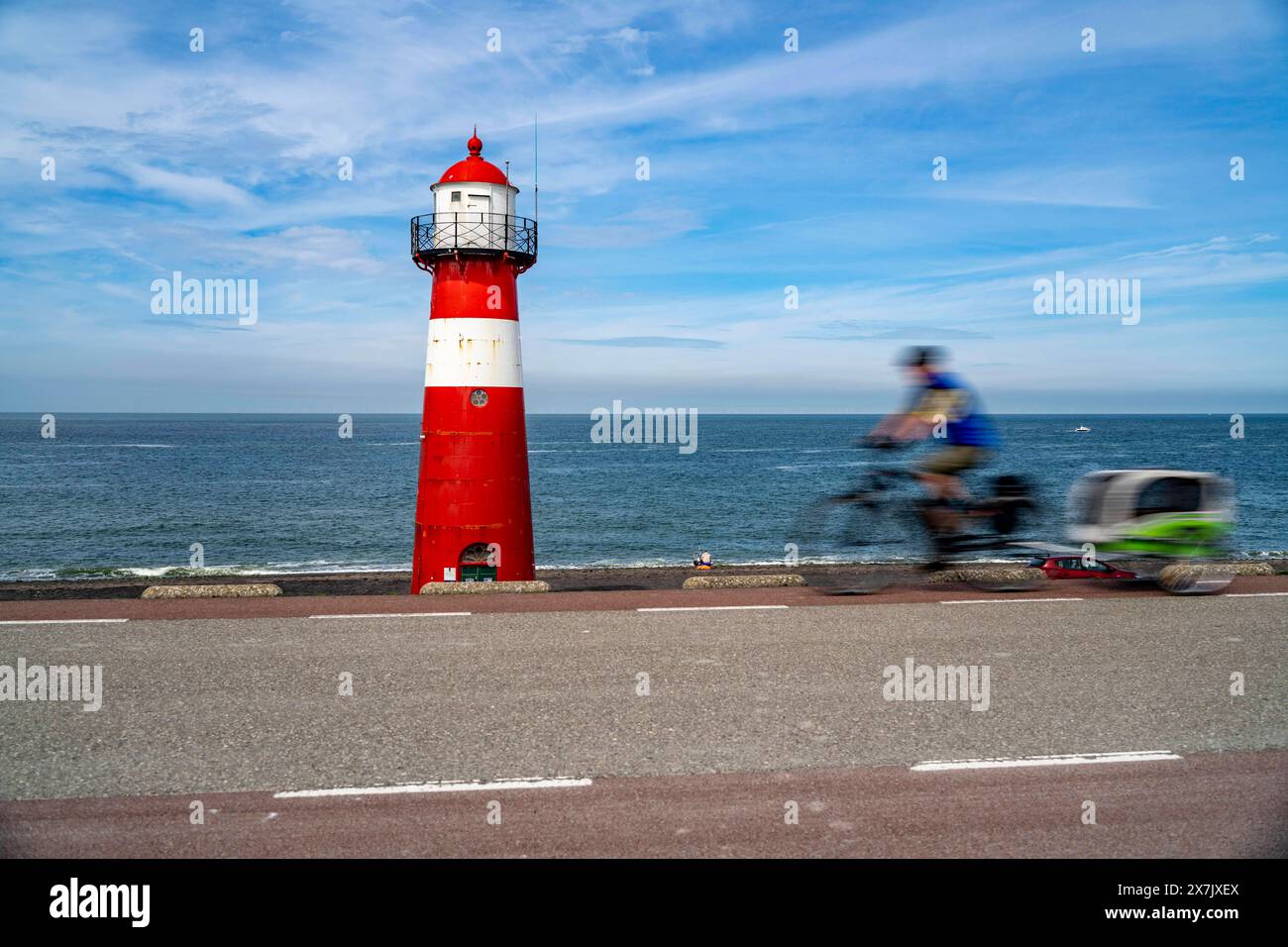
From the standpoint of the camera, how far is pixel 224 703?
7.20 m

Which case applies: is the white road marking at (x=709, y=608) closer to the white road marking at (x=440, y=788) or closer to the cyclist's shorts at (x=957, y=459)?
the cyclist's shorts at (x=957, y=459)

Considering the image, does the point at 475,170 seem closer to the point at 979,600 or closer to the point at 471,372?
the point at 471,372

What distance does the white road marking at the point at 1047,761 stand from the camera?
19.3 feet

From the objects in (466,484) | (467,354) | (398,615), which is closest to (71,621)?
(398,615)

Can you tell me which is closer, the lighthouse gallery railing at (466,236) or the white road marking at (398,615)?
the white road marking at (398,615)

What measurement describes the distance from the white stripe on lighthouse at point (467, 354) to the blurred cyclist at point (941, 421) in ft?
25.7

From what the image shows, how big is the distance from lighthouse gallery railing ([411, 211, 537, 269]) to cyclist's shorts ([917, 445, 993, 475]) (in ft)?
29.1

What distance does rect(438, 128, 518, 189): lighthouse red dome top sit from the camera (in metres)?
16.2

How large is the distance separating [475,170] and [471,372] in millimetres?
3589

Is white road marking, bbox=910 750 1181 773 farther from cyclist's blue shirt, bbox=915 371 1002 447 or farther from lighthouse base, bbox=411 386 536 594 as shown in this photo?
lighthouse base, bbox=411 386 536 594

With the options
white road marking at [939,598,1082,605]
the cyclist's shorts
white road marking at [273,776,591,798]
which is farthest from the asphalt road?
the cyclist's shorts

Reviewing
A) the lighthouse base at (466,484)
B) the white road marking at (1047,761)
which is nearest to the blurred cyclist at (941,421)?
the white road marking at (1047,761)
